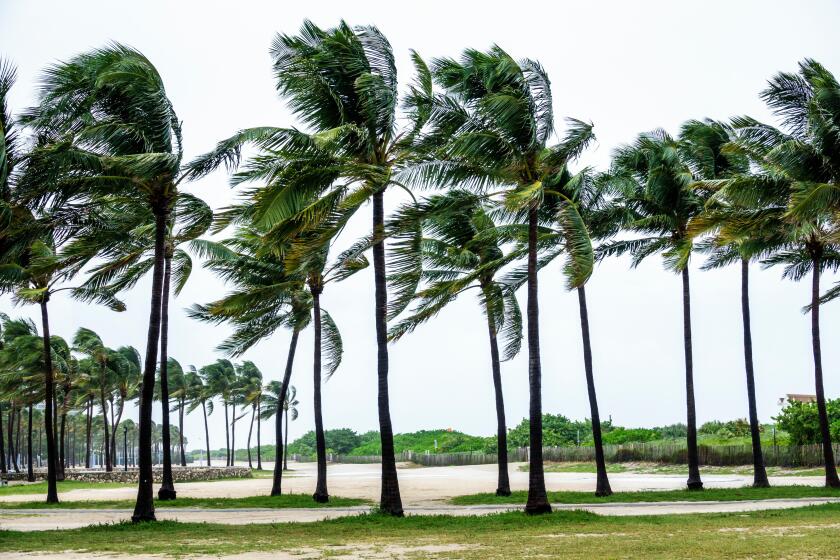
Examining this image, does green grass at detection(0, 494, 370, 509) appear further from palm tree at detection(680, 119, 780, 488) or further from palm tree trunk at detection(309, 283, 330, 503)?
palm tree at detection(680, 119, 780, 488)

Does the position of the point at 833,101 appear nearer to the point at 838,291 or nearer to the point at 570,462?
the point at 838,291

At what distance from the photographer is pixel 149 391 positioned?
707 inches

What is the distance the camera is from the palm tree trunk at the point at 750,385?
2467 centimetres

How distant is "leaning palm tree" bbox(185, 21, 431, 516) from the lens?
16312mm

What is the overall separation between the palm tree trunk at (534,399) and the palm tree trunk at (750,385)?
10.7 m

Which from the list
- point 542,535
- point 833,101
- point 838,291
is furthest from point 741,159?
point 542,535

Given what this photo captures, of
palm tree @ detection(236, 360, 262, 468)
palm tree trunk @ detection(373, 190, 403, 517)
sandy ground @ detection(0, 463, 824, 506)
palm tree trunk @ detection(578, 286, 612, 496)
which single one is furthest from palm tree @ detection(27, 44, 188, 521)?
palm tree @ detection(236, 360, 262, 468)

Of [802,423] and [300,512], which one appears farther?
[802,423]

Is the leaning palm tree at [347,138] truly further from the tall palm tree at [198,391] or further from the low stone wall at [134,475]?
the tall palm tree at [198,391]

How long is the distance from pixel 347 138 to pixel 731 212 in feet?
35.0

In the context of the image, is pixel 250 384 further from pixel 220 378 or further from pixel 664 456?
pixel 664 456

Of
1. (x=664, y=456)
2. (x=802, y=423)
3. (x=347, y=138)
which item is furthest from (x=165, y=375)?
(x=664, y=456)

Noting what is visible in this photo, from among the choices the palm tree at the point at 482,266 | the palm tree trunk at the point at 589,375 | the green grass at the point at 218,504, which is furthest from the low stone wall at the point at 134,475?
the palm tree trunk at the point at 589,375

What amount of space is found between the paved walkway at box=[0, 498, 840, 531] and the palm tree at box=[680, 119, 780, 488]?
5202 mm
